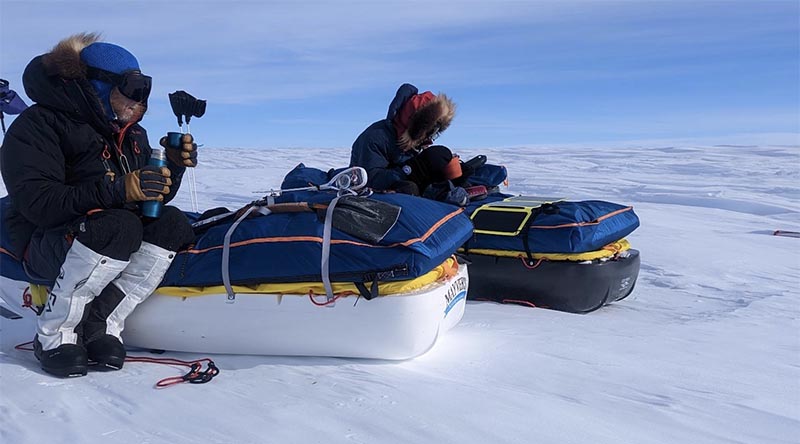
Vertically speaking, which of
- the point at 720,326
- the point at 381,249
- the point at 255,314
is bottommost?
the point at 720,326

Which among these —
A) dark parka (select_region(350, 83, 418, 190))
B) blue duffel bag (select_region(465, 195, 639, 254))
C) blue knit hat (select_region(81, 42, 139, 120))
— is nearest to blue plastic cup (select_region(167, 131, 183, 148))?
blue knit hat (select_region(81, 42, 139, 120))

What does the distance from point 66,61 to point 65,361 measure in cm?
112

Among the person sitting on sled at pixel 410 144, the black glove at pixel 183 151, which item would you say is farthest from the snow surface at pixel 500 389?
the person sitting on sled at pixel 410 144

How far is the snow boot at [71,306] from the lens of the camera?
7.92 feet

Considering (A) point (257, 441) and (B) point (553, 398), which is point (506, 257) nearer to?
(B) point (553, 398)

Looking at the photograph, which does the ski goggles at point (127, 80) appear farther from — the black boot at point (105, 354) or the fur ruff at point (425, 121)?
the fur ruff at point (425, 121)

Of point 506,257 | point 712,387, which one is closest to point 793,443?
point 712,387

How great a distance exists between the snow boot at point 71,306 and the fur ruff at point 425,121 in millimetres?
2326

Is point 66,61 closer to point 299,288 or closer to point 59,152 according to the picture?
point 59,152

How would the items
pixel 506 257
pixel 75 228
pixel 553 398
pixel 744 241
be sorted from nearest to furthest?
pixel 553 398 → pixel 75 228 → pixel 506 257 → pixel 744 241

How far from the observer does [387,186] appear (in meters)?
4.18

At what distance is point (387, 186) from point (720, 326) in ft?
6.78

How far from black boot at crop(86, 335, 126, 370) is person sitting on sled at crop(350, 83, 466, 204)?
80.9 inches

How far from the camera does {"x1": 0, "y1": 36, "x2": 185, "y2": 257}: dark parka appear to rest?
2.41 metres
